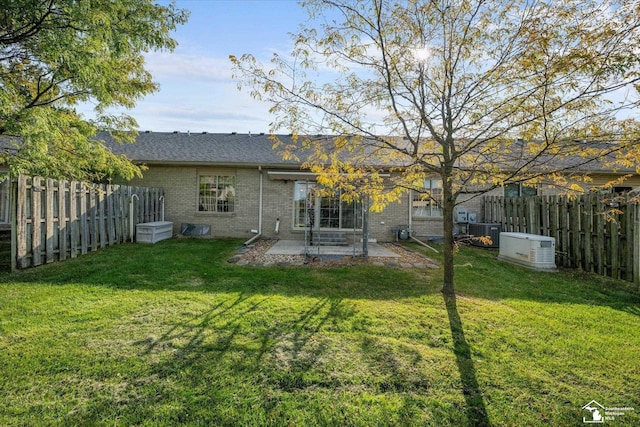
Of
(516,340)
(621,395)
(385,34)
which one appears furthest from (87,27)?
(621,395)

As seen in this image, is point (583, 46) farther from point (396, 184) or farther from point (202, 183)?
point (202, 183)

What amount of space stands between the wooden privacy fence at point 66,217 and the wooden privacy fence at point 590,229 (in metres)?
11.3

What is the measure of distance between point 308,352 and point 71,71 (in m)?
7.13

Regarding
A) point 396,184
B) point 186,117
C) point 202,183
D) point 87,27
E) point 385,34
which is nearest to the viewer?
point 385,34

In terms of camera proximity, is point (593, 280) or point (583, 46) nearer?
point (583, 46)

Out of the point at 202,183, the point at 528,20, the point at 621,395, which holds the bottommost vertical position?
the point at 621,395

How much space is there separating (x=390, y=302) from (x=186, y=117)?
16.5 metres

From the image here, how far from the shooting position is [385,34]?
15.9ft

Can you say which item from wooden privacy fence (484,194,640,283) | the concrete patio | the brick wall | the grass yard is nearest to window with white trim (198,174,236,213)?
the brick wall

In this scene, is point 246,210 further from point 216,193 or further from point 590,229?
point 590,229

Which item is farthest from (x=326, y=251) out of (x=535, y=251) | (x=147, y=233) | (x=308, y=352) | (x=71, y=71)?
(x=71, y=71)

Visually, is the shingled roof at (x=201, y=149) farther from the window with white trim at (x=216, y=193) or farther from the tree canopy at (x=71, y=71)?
the tree canopy at (x=71, y=71)

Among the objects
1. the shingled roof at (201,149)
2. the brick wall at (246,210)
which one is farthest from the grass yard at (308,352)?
the shingled roof at (201,149)

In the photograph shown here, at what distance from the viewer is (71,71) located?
6.25 meters
